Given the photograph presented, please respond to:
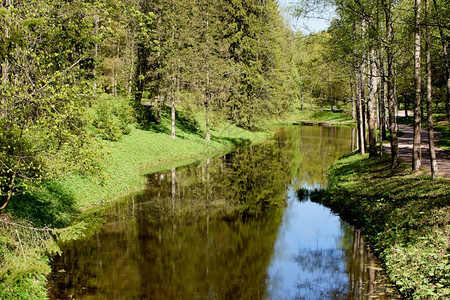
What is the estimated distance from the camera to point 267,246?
14867mm

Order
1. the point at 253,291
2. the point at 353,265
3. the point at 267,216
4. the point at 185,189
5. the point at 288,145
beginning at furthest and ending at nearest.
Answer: the point at 288,145 → the point at 185,189 → the point at 267,216 → the point at 353,265 → the point at 253,291

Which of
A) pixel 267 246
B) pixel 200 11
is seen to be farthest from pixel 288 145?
pixel 267 246

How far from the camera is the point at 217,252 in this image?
46.3ft

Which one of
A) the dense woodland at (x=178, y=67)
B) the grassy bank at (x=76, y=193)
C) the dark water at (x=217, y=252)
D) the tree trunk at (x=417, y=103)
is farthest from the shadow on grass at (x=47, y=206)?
the tree trunk at (x=417, y=103)

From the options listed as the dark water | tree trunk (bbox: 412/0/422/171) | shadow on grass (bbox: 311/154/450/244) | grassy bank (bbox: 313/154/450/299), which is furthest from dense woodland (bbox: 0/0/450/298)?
the dark water

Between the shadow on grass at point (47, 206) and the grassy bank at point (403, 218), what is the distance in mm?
11639

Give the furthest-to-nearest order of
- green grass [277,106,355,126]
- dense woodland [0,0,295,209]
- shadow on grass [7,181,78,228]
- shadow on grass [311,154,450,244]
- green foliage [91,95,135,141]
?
green grass [277,106,355,126] → green foliage [91,95,135,141] → shadow on grass [7,181,78,228] → shadow on grass [311,154,450,244] → dense woodland [0,0,295,209]

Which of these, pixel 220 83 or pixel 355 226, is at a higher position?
pixel 220 83

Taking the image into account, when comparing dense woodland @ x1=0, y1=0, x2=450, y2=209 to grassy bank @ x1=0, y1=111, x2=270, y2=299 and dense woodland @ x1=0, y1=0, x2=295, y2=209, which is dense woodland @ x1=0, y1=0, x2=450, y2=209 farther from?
grassy bank @ x1=0, y1=111, x2=270, y2=299

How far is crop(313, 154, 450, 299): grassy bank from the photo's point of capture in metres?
10.3

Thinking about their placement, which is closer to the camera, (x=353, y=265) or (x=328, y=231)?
(x=353, y=265)

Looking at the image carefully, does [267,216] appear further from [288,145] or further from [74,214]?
[288,145]

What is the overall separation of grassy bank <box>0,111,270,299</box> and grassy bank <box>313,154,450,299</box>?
9.11 meters

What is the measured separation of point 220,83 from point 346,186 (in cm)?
2284
